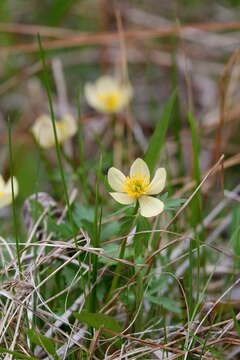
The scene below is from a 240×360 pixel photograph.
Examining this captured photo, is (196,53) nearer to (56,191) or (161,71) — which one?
(161,71)

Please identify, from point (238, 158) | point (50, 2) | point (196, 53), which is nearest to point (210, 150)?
point (238, 158)

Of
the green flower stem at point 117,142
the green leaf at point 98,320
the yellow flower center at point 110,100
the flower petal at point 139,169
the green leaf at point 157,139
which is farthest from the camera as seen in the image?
the yellow flower center at point 110,100

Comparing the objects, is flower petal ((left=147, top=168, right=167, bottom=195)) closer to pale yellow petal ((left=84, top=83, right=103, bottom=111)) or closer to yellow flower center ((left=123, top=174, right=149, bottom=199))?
yellow flower center ((left=123, top=174, right=149, bottom=199))

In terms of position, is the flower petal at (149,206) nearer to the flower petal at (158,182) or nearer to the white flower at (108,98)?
the flower petal at (158,182)

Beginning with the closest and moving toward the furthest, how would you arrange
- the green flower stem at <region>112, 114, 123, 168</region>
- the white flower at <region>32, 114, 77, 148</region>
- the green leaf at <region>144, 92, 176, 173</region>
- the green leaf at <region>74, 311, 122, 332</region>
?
1. the green leaf at <region>74, 311, 122, 332</region>
2. the green leaf at <region>144, 92, 176, 173</region>
3. the white flower at <region>32, 114, 77, 148</region>
4. the green flower stem at <region>112, 114, 123, 168</region>

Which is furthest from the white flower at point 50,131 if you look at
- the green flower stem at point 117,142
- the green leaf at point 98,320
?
the green leaf at point 98,320

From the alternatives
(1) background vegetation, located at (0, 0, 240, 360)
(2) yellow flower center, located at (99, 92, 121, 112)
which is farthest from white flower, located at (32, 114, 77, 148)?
(2) yellow flower center, located at (99, 92, 121, 112)

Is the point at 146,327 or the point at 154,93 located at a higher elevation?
the point at 154,93

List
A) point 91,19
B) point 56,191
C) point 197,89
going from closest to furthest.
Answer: point 56,191
point 197,89
point 91,19
